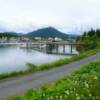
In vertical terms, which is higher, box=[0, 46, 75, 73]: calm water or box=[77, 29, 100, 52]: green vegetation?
box=[77, 29, 100, 52]: green vegetation

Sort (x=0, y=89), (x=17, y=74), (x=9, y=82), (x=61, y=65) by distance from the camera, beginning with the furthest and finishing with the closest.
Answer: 1. (x=61, y=65)
2. (x=17, y=74)
3. (x=9, y=82)
4. (x=0, y=89)

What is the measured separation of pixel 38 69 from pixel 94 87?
11700mm

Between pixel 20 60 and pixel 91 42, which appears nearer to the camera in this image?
pixel 20 60

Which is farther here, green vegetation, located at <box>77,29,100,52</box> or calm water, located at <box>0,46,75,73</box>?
green vegetation, located at <box>77,29,100,52</box>

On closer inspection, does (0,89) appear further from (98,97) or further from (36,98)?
(98,97)

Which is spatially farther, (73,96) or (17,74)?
(17,74)

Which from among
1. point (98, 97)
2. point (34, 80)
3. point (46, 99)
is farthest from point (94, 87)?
point (34, 80)

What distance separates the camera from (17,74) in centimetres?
1956

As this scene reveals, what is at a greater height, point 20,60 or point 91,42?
point 91,42

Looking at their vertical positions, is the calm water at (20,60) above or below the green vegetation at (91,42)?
below

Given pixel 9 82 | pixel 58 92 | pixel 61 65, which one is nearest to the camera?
pixel 58 92

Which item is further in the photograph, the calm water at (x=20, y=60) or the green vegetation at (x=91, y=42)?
the green vegetation at (x=91, y=42)

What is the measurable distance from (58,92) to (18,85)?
5379 mm

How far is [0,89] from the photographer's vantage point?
14.6 meters
